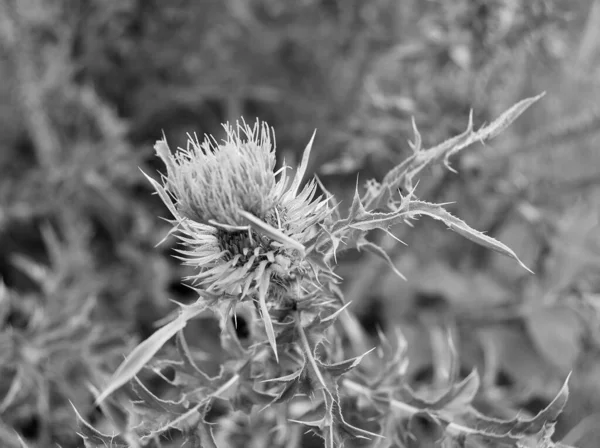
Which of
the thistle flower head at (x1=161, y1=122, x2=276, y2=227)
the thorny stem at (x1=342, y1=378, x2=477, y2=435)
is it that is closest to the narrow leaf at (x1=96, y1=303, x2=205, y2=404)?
the thistle flower head at (x1=161, y1=122, x2=276, y2=227)

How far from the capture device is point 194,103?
4609 millimetres

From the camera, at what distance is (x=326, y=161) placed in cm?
442

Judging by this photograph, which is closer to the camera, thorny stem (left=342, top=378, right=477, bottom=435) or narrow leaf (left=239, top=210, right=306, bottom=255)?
narrow leaf (left=239, top=210, right=306, bottom=255)

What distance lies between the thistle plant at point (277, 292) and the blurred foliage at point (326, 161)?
1081 millimetres

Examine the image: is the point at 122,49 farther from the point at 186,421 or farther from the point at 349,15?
the point at 186,421

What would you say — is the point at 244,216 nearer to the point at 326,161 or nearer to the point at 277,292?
the point at 277,292

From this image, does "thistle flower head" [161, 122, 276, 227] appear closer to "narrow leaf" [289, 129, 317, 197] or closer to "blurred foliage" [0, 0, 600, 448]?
"narrow leaf" [289, 129, 317, 197]

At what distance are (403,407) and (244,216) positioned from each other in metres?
0.95

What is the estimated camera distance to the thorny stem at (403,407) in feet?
6.28

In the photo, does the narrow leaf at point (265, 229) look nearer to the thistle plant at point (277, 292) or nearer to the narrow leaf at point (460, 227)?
the thistle plant at point (277, 292)

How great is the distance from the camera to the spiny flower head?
156 cm

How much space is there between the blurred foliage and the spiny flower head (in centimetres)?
117

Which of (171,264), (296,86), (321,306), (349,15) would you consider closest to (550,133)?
(349,15)

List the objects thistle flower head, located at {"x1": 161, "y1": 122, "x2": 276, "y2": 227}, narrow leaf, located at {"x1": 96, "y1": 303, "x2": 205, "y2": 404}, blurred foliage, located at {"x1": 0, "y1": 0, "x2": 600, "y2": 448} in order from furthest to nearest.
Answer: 1. blurred foliage, located at {"x1": 0, "y1": 0, "x2": 600, "y2": 448}
2. thistle flower head, located at {"x1": 161, "y1": 122, "x2": 276, "y2": 227}
3. narrow leaf, located at {"x1": 96, "y1": 303, "x2": 205, "y2": 404}
